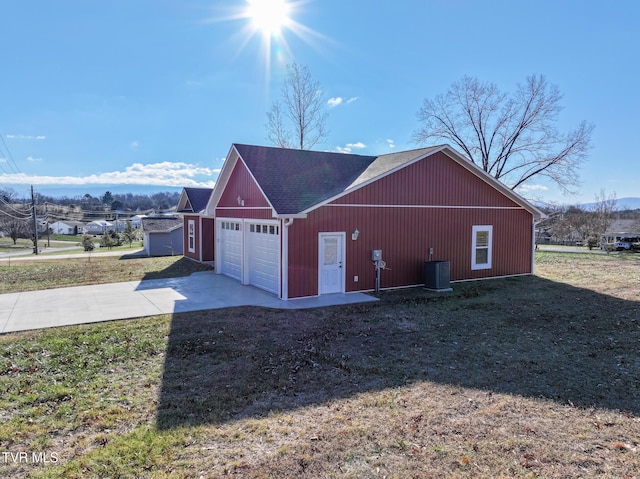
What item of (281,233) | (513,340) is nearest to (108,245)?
(281,233)

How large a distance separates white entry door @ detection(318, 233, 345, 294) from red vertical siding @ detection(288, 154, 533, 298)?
18 cm

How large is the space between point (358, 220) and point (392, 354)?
237 inches

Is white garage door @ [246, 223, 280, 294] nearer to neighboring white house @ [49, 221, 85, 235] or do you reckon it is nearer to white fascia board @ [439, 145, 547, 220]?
white fascia board @ [439, 145, 547, 220]

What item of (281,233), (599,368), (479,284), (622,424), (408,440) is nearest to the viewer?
(408,440)

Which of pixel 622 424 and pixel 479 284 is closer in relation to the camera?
pixel 622 424

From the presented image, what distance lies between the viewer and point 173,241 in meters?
27.3

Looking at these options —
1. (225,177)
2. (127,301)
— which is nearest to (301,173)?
(225,177)

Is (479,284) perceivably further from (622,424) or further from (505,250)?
(622,424)

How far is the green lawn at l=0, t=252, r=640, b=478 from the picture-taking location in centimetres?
396

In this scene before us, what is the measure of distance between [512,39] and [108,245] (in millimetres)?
37525

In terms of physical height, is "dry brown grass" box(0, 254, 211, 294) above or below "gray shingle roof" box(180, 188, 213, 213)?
below

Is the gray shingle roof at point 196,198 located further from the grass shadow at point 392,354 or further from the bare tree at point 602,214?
the bare tree at point 602,214

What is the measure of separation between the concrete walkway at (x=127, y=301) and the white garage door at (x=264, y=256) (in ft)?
1.25

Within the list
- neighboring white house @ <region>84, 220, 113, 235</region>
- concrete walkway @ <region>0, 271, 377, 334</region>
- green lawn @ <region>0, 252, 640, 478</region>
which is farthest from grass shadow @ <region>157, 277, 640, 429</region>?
neighboring white house @ <region>84, 220, 113, 235</region>
